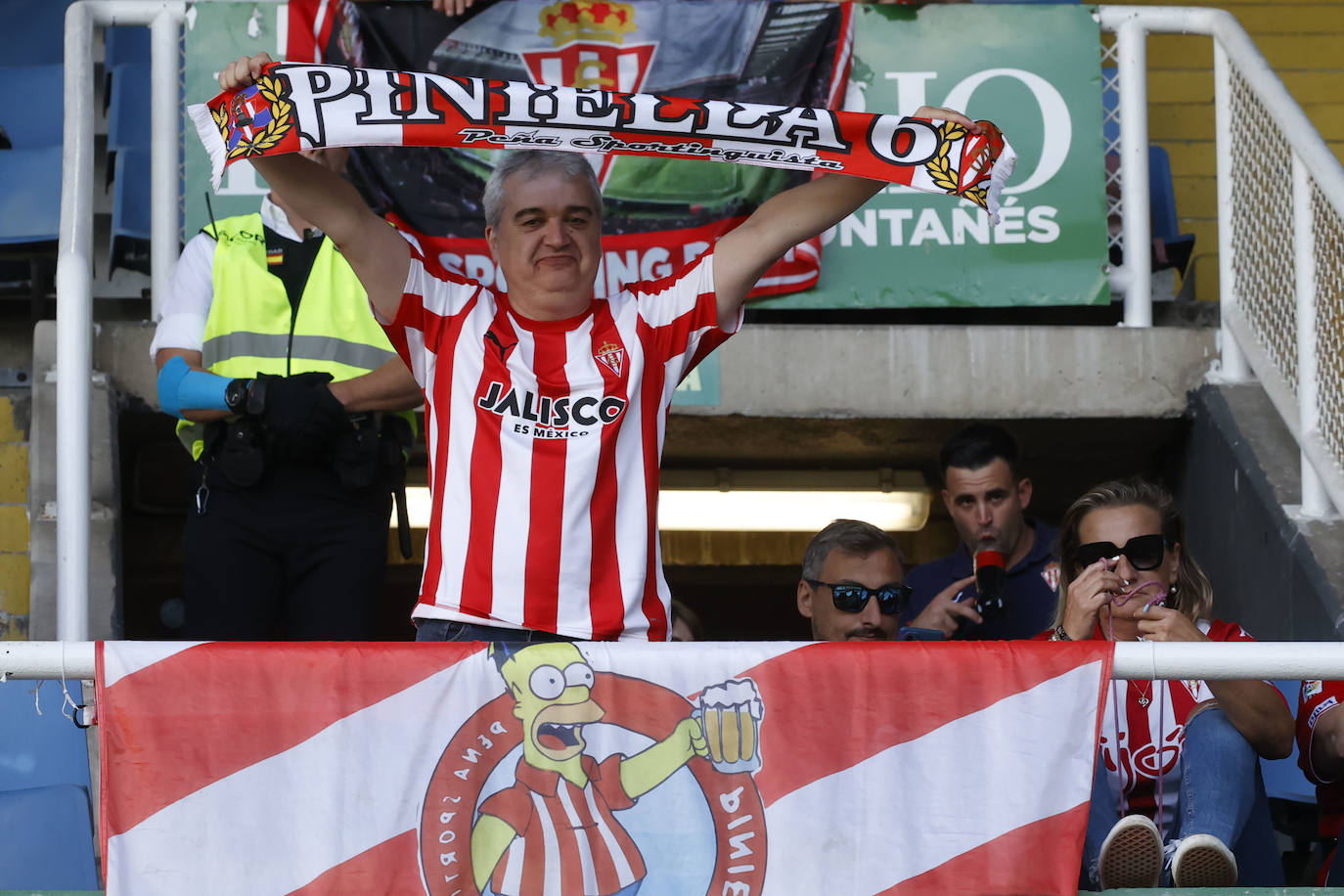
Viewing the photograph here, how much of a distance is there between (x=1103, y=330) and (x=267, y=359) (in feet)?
8.03

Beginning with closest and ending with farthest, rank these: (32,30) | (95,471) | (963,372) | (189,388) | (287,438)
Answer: (287,438), (189,388), (95,471), (963,372), (32,30)

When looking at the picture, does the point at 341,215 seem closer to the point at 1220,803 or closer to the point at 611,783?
the point at 611,783

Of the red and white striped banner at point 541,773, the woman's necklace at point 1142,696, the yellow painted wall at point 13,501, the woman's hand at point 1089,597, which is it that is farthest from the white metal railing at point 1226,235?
the red and white striped banner at point 541,773

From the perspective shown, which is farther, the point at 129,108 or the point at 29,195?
the point at 129,108

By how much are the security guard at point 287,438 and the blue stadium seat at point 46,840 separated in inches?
30.0

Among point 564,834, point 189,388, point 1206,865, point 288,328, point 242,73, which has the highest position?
point 242,73

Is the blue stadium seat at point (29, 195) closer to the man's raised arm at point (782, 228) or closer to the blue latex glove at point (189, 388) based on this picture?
the blue latex glove at point (189, 388)

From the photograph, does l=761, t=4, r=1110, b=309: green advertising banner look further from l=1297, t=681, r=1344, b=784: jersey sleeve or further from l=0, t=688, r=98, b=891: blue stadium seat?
l=0, t=688, r=98, b=891: blue stadium seat

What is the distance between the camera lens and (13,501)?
498 centimetres

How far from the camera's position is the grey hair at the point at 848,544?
4387 mm

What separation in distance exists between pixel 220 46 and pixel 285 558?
179cm

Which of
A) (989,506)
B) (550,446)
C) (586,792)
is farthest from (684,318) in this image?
(989,506)

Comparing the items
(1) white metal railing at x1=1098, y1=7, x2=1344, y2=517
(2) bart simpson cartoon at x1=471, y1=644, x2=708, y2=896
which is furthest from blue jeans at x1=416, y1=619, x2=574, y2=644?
(1) white metal railing at x1=1098, y1=7, x2=1344, y2=517

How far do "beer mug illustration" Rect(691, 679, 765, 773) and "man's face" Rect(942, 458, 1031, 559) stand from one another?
2130 millimetres
